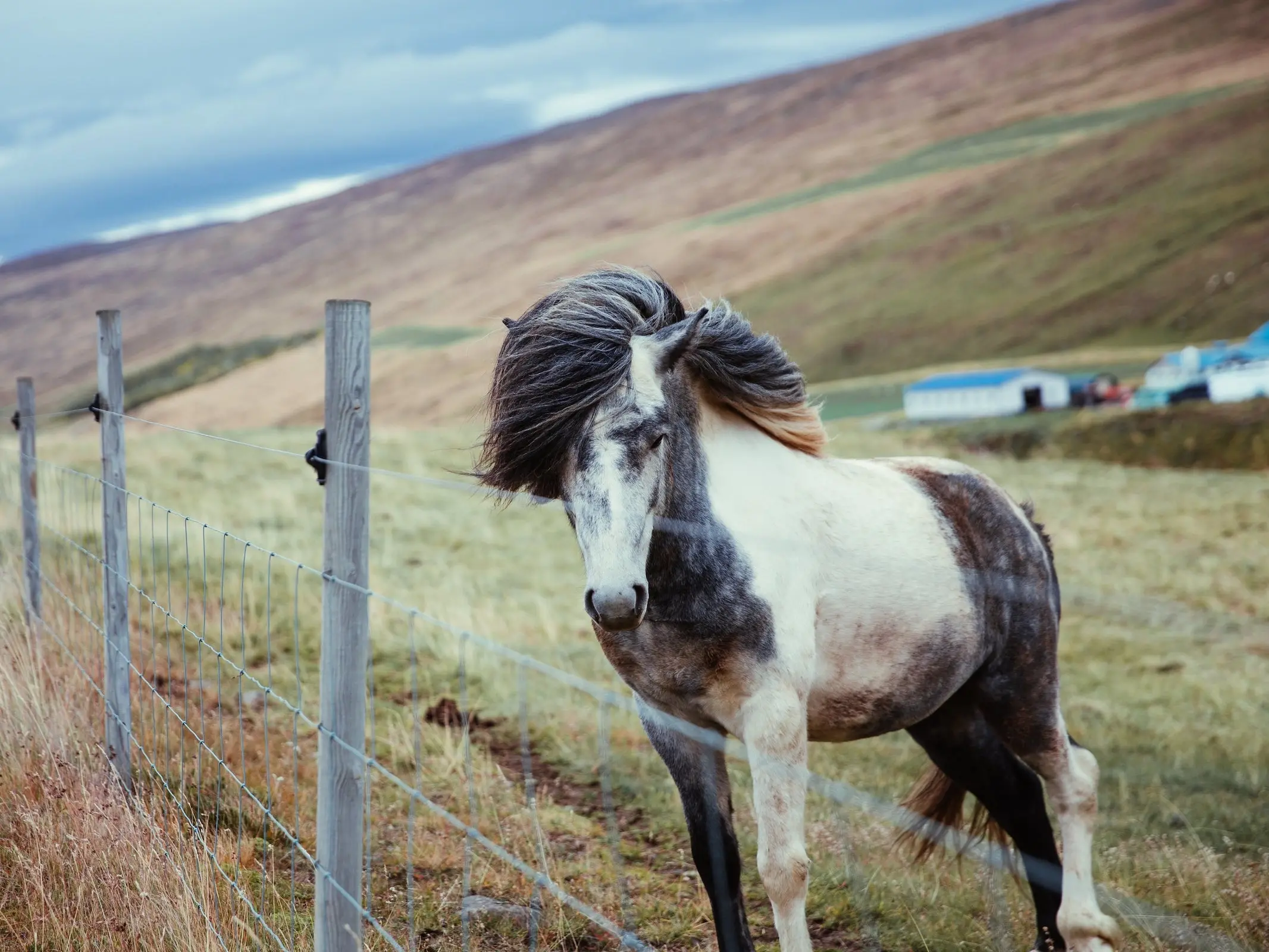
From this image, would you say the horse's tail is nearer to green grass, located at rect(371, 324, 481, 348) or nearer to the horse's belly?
the horse's belly

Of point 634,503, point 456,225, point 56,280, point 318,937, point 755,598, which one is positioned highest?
point 456,225

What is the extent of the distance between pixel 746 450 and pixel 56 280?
60.4m

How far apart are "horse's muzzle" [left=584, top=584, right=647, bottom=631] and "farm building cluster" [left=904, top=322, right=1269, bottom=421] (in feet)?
75.7

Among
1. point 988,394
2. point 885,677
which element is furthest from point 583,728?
point 988,394

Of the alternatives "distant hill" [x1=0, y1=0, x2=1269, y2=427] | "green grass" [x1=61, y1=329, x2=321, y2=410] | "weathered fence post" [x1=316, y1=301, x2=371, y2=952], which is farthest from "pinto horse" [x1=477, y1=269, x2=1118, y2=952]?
"green grass" [x1=61, y1=329, x2=321, y2=410]

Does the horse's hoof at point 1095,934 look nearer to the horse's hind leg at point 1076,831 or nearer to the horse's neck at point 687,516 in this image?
the horse's hind leg at point 1076,831

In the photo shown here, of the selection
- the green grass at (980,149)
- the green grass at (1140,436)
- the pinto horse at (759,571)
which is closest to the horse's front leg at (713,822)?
the pinto horse at (759,571)

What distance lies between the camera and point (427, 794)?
5410 mm

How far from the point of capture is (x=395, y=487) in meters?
18.0

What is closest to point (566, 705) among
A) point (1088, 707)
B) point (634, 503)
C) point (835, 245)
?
point (1088, 707)

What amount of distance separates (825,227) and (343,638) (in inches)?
2076

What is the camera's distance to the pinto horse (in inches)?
116

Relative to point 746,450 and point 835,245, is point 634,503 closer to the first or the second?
point 746,450

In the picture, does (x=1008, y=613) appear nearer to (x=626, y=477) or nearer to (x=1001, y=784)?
(x=1001, y=784)
